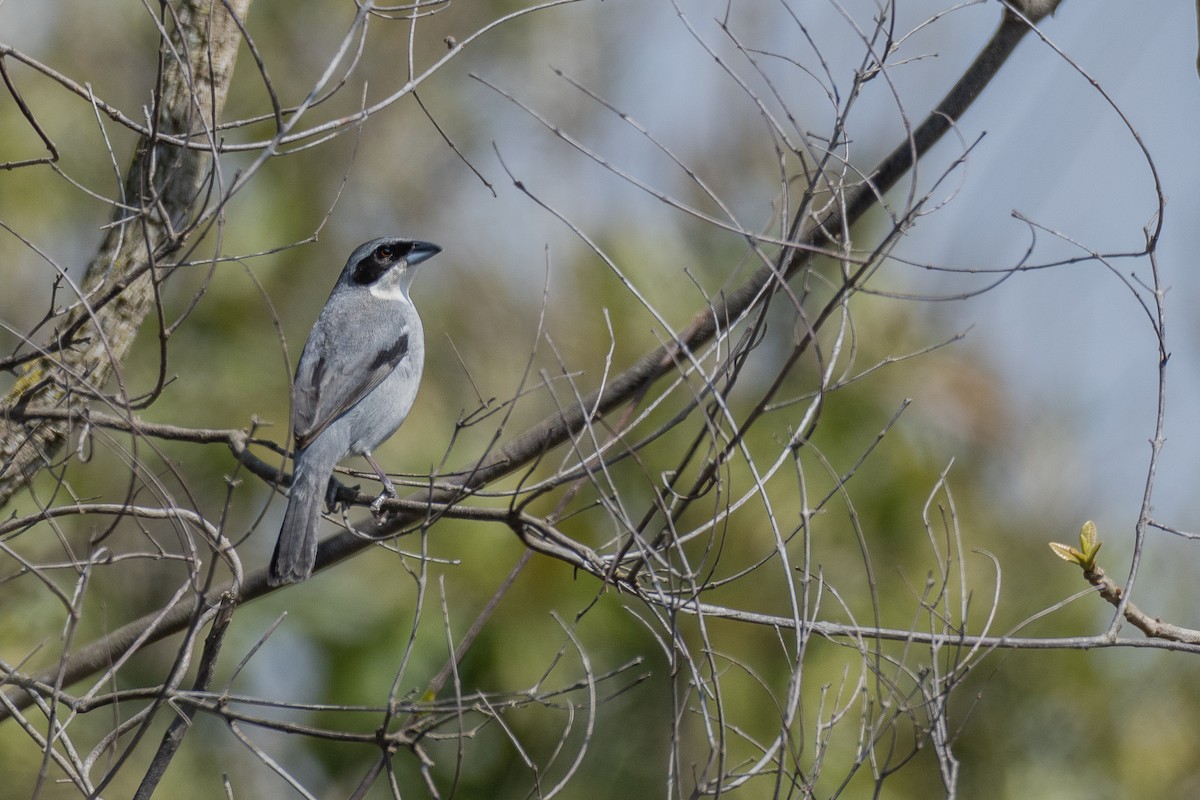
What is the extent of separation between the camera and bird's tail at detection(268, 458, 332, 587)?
418 centimetres

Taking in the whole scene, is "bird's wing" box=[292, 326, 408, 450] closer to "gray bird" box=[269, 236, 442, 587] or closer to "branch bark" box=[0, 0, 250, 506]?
"gray bird" box=[269, 236, 442, 587]

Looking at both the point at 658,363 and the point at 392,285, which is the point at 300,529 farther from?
the point at 392,285

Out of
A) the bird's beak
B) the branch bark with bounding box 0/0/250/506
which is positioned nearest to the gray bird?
the bird's beak

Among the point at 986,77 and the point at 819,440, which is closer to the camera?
the point at 986,77

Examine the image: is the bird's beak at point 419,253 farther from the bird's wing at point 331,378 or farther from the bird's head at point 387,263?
the bird's wing at point 331,378

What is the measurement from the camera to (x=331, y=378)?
544cm

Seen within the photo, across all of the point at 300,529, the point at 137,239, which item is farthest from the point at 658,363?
the point at 137,239

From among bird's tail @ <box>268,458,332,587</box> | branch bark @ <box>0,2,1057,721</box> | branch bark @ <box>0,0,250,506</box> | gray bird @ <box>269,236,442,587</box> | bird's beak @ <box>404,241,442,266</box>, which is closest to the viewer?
branch bark @ <box>0,2,1057,721</box>

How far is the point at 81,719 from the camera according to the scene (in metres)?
8.06

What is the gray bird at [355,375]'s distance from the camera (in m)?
4.95

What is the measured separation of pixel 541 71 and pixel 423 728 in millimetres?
11393

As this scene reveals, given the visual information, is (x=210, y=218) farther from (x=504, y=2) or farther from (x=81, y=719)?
(x=504, y=2)

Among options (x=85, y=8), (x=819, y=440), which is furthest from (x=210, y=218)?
(x=85, y=8)

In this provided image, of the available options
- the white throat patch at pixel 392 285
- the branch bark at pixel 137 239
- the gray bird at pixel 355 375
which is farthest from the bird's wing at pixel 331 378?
the branch bark at pixel 137 239
